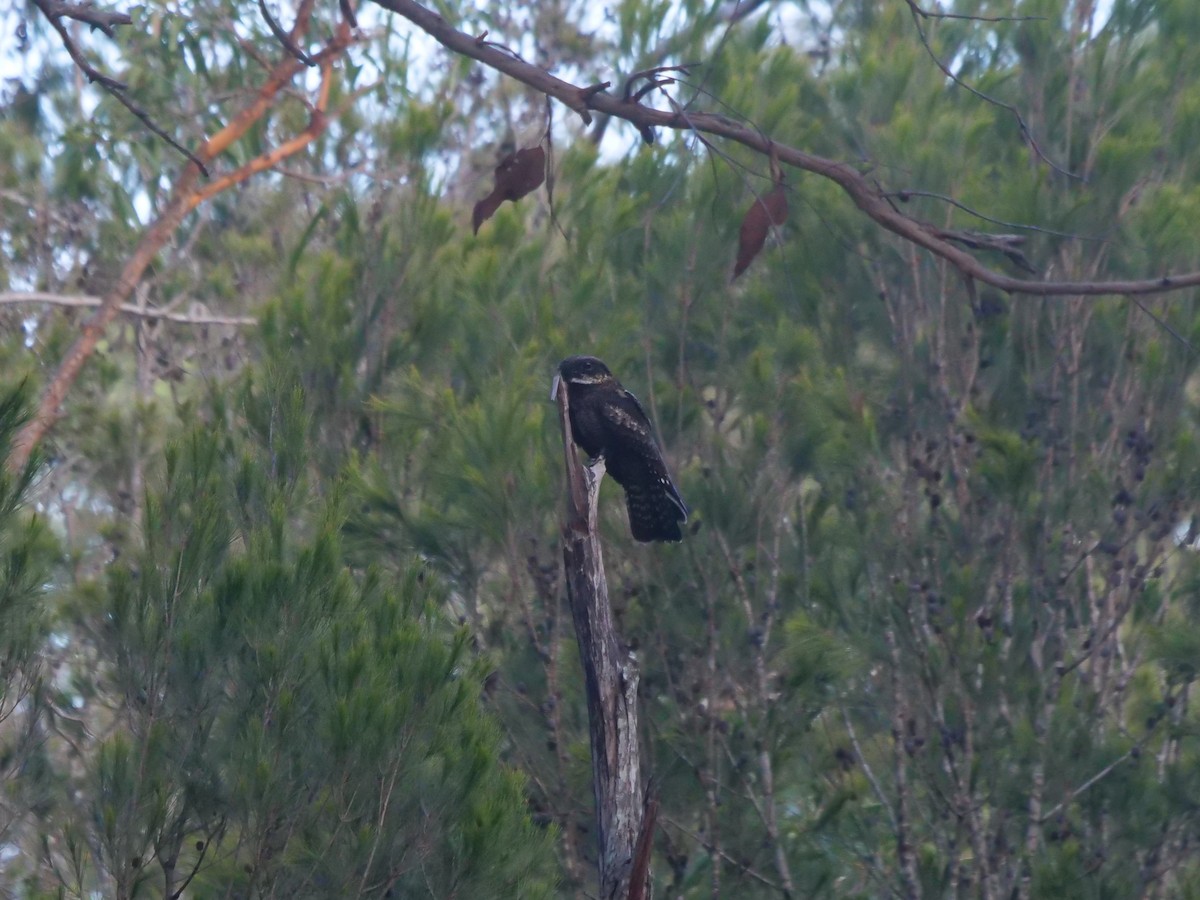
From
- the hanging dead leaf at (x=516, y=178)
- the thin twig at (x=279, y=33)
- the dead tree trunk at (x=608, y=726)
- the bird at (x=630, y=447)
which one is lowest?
the dead tree trunk at (x=608, y=726)

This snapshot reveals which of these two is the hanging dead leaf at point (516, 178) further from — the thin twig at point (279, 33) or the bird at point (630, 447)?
the bird at point (630, 447)

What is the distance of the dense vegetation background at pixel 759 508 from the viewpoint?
3.20 m

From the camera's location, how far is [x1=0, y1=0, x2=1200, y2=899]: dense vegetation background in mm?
3195

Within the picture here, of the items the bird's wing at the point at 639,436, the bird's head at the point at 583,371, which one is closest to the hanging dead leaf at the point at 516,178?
the bird's head at the point at 583,371

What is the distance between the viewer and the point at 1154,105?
18.2 feet

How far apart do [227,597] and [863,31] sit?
14.6 ft

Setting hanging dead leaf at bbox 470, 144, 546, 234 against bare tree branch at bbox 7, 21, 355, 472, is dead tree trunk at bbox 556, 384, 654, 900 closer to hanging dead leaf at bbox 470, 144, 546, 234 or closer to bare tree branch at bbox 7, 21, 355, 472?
hanging dead leaf at bbox 470, 144, 546, 234

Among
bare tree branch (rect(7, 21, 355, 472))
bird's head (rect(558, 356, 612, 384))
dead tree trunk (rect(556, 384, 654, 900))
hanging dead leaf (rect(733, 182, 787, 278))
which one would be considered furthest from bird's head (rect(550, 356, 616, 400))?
bare tree branch (rect(7, 21, 355, 472))

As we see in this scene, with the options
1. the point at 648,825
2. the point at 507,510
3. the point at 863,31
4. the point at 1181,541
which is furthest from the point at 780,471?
the point at 863,31

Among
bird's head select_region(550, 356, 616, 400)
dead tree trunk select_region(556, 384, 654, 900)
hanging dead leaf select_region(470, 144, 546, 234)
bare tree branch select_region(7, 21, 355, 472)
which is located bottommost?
dead tree trunk select_region(556, 384, 654, 900)

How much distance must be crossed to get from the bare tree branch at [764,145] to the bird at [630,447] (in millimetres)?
1400

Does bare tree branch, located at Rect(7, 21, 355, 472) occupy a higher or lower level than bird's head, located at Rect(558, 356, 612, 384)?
higher

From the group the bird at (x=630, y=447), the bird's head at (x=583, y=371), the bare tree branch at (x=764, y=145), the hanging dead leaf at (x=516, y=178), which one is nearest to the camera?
the bare tree branch at (x=764, y=145)

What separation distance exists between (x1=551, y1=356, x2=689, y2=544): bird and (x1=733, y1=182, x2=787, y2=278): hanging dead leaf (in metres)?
1.44
